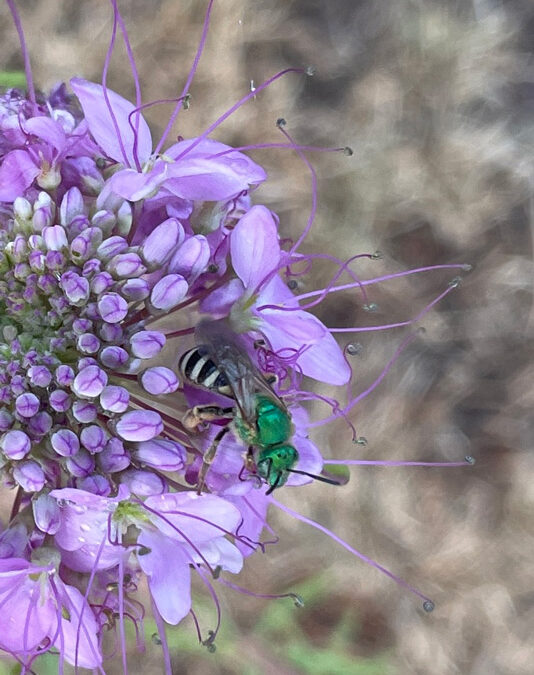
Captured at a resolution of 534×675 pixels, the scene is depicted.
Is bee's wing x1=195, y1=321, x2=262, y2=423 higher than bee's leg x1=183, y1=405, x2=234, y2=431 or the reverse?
higher

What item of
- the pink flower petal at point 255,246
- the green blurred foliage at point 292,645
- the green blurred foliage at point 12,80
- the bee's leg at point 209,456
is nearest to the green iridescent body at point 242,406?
the bee's leg at point 209,456

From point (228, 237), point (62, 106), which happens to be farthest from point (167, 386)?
point (62, 106)

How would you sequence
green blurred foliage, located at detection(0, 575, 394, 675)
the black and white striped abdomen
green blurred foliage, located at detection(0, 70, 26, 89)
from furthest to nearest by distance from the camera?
green blurred foliage, located at detection(0, 575, 394, 675)
green blurred foliage, located at detection(0, 70, 26, 89)
the black and white striped abdomen

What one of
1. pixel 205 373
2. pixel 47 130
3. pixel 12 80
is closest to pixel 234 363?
Answer: pixel 205 373

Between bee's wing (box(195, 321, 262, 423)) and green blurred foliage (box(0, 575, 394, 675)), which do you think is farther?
green blurred foliage (box(0, 575, 394, 675))

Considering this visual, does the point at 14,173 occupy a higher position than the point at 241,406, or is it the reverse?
the point at 14,173

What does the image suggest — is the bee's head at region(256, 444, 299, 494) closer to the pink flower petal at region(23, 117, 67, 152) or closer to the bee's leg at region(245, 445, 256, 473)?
the bee's leg at region(245, 445, 256, 473)

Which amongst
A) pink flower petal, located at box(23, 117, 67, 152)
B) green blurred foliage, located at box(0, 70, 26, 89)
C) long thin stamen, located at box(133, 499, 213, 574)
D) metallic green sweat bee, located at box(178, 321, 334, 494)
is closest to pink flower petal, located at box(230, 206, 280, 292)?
metallic green sweat bee, located at box(178, 321, 334, 494)

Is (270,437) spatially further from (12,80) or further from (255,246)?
(12,80)
